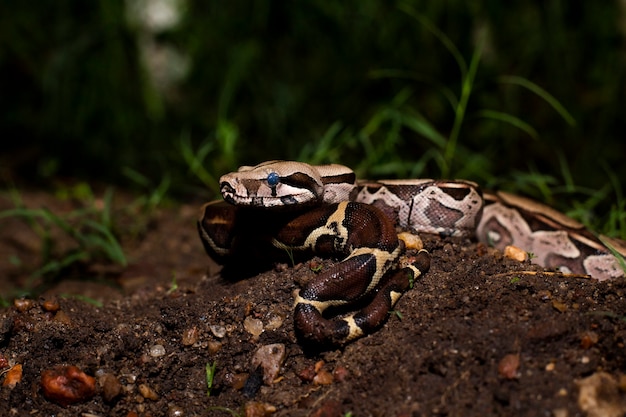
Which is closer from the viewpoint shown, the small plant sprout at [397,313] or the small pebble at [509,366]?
the small pebble at [509,366]

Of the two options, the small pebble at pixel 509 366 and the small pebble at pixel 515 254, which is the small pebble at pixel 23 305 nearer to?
the small pebble at pixel 509 366

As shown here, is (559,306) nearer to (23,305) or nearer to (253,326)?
(253,326)

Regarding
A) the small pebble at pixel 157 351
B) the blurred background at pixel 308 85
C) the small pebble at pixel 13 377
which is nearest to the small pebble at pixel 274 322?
the small pebble at pixel 157 351

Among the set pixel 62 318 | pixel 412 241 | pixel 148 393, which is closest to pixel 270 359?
pixel 148 393

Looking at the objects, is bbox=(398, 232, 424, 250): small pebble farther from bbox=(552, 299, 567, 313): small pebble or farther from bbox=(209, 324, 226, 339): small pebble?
bbox=(209, 324, 226, 339): small pebble

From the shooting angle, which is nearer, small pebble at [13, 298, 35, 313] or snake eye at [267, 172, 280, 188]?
snake eye at [267, 172, 280, 188]

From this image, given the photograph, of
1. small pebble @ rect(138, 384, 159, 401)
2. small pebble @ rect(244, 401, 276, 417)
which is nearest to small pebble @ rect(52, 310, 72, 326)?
small pebble @ rect(138, 384, 159, 401)
